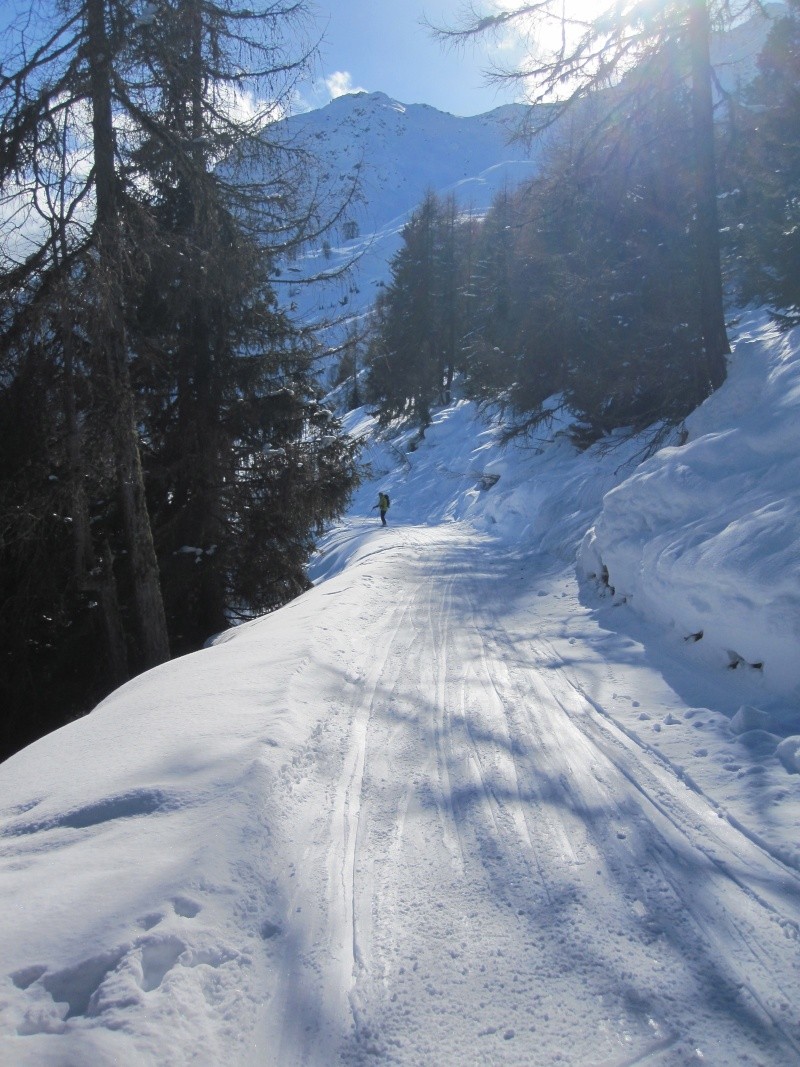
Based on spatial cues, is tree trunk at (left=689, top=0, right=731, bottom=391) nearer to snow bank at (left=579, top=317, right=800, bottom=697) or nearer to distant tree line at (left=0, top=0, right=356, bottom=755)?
snow bank at (left=579, top=317, right=800, bottom=697)

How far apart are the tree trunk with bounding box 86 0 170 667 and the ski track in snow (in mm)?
5101

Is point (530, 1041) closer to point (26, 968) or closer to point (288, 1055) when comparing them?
point (288, 1055)

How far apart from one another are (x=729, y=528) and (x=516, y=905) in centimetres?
425

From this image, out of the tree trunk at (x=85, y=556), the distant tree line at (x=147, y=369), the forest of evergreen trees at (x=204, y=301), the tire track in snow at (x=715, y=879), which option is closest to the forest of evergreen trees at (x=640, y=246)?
A: the forest of evergreen trees at (x=204, y=301)

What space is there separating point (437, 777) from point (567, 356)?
49.9ft

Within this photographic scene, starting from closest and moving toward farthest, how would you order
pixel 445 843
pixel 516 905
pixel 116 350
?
pixel 516 905
pixel 445 843
pixel 116 350

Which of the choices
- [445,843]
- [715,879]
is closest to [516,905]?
[445,843]

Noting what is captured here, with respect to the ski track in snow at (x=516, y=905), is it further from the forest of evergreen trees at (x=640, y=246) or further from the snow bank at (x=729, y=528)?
the forest of evergreen trees at (x=640, y=246)

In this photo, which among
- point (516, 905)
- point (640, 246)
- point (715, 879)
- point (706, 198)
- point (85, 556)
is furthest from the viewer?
point (640, 246)

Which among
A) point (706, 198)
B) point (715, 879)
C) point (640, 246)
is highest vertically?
point (640, 246)

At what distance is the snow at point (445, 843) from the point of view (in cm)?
220

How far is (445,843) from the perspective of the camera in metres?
3.27

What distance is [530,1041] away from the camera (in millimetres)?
2166

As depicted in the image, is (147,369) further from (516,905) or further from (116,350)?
(516,905)
